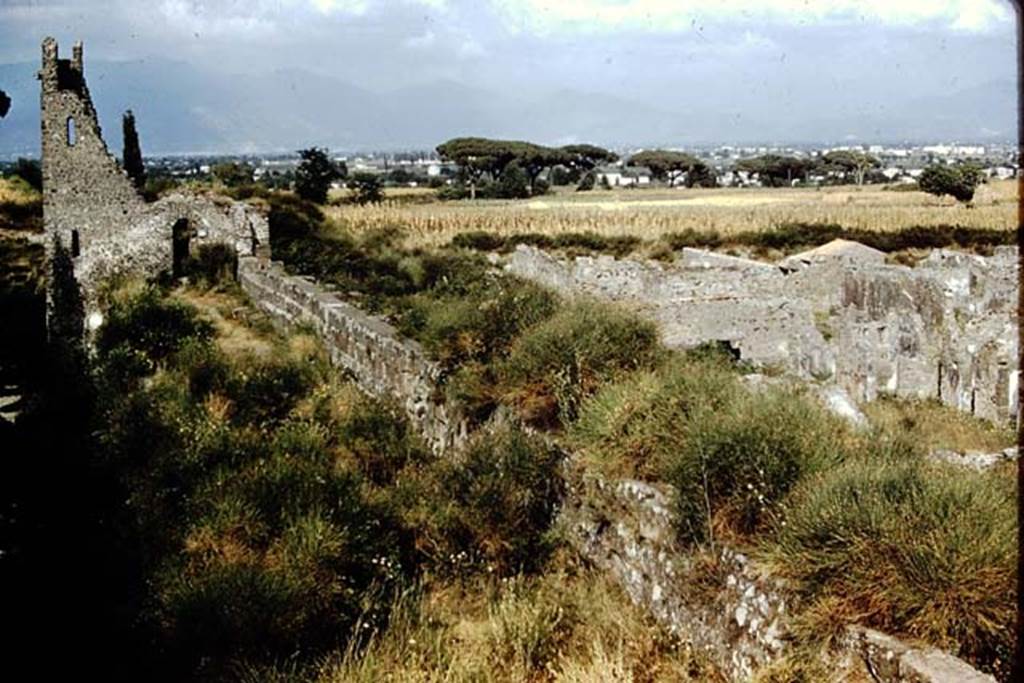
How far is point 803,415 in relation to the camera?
539cm

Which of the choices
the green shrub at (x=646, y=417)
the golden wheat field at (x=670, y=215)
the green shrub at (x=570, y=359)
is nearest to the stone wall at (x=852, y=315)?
the green shrub at (x=570, y=359)

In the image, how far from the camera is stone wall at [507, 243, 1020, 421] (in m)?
14.0

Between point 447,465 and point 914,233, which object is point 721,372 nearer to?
point 447,465

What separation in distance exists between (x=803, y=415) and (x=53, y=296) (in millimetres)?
17716

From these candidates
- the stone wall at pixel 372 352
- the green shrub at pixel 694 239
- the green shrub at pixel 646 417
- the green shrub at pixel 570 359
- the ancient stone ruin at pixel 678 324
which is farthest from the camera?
the green shrub at pixel 694 239

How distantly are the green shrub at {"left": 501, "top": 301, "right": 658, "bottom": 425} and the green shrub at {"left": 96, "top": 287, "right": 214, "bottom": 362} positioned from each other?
5.71m

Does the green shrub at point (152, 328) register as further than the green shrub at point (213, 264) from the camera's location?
No

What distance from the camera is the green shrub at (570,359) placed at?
670cm

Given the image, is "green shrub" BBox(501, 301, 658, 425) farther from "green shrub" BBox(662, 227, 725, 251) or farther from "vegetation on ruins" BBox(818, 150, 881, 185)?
"vegetation on ruins" BBox(818, 150, 881, 185)

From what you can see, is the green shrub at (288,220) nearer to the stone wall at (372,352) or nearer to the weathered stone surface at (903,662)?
the stone wall at (372,352)

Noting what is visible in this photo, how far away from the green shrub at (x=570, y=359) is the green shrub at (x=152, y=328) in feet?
18.7

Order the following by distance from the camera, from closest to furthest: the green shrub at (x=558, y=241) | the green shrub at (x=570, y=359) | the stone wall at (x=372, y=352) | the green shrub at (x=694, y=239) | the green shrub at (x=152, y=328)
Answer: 1. the green shrub at (x=570, y=359)
2. the stone wall at (x=372, y=352)
3. the green shrub at (x=152, y=328)
4. the green shrub at (x=558, y=241)
5. the green shrub at (x=694, y=239)

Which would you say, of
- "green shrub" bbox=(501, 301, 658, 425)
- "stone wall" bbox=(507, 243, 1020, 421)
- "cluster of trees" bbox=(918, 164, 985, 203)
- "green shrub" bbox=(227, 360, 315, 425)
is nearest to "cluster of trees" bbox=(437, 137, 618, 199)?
"cluster of trees" bbox=(918, 164, 985, 203)

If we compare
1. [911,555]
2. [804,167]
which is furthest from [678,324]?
[804,167]
